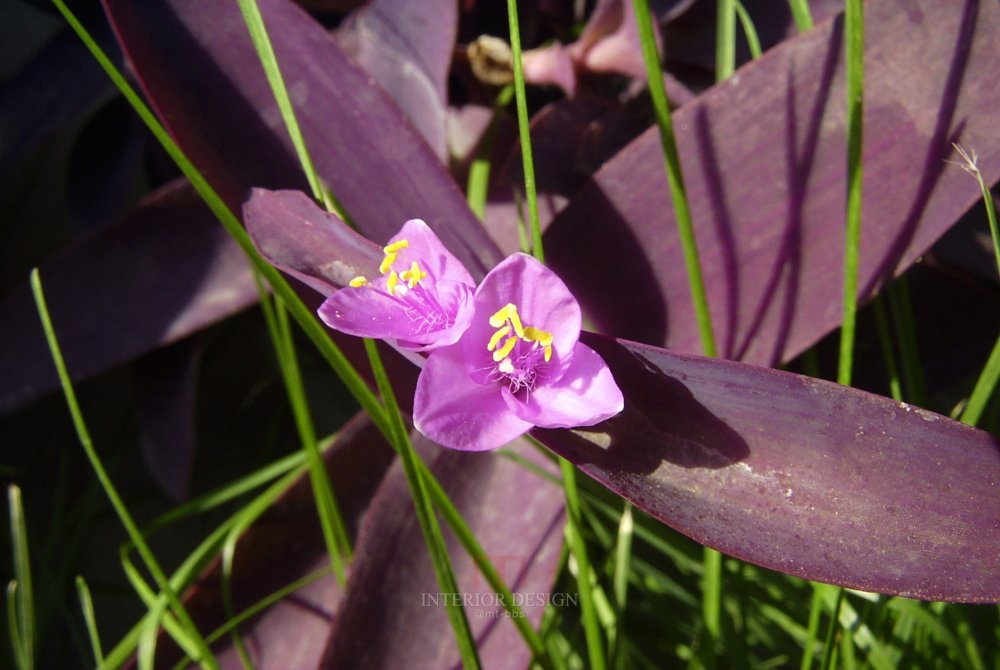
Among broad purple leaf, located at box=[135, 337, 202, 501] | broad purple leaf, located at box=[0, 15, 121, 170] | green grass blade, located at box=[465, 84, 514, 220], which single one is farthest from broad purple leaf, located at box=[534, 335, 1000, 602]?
broad purple leaf, located at box=[0, 15, 121, 170]

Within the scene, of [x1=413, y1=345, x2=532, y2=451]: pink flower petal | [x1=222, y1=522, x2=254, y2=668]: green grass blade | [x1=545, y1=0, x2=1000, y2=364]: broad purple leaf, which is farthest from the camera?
[x1=222, y1=522, x2=254, y2=668]: green grass blade

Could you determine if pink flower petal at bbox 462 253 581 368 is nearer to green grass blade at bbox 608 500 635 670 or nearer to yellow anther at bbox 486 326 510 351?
yellow anther at bbox 486 326 510 351

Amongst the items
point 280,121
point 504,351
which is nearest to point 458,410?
point 504,351

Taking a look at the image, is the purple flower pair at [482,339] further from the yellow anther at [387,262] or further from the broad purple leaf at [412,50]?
the broad purple leaf at [412,50]

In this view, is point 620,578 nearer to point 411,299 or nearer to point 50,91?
point 411,299

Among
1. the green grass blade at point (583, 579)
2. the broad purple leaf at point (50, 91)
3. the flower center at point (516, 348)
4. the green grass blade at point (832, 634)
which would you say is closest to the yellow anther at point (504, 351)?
the flower center at point (516, 348)

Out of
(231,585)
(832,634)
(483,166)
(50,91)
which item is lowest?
(832,634)
